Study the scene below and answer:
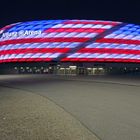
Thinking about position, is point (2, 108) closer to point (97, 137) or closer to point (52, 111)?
point (52, 111)

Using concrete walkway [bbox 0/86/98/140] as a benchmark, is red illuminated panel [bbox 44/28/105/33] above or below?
above

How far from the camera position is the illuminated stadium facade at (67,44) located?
7875 cm

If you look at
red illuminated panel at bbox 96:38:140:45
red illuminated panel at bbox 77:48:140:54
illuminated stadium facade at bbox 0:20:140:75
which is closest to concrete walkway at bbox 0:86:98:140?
illuminated stadium facade at bbox 0:20:140:75

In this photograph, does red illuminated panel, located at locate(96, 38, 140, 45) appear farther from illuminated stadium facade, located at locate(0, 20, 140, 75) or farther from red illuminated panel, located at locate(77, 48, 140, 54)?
red illuminated panel, located at locate(77, 48, 140, 54)

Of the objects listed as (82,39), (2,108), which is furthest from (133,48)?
(2,108)

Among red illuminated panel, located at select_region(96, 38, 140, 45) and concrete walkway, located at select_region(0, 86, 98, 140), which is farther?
red illuminated panel, located at select_region(96, 38, 140, 45)

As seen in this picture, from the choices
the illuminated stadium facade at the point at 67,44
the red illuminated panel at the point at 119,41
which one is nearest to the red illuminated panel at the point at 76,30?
the illuminated stadium facade at the point at 67,44

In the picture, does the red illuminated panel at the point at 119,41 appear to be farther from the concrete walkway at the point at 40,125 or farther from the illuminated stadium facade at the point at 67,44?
the concrete walkway at the point at 40,125

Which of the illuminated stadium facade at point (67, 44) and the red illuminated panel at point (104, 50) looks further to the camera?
the red illuminated panel at point (104, 50)

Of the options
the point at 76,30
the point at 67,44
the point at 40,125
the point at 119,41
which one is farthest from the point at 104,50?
the point at 40,125

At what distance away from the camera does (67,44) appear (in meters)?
78.6

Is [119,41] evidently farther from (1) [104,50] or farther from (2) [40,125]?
(2) [40,125]

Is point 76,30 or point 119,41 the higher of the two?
point 76,30

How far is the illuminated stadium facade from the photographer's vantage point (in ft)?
258
